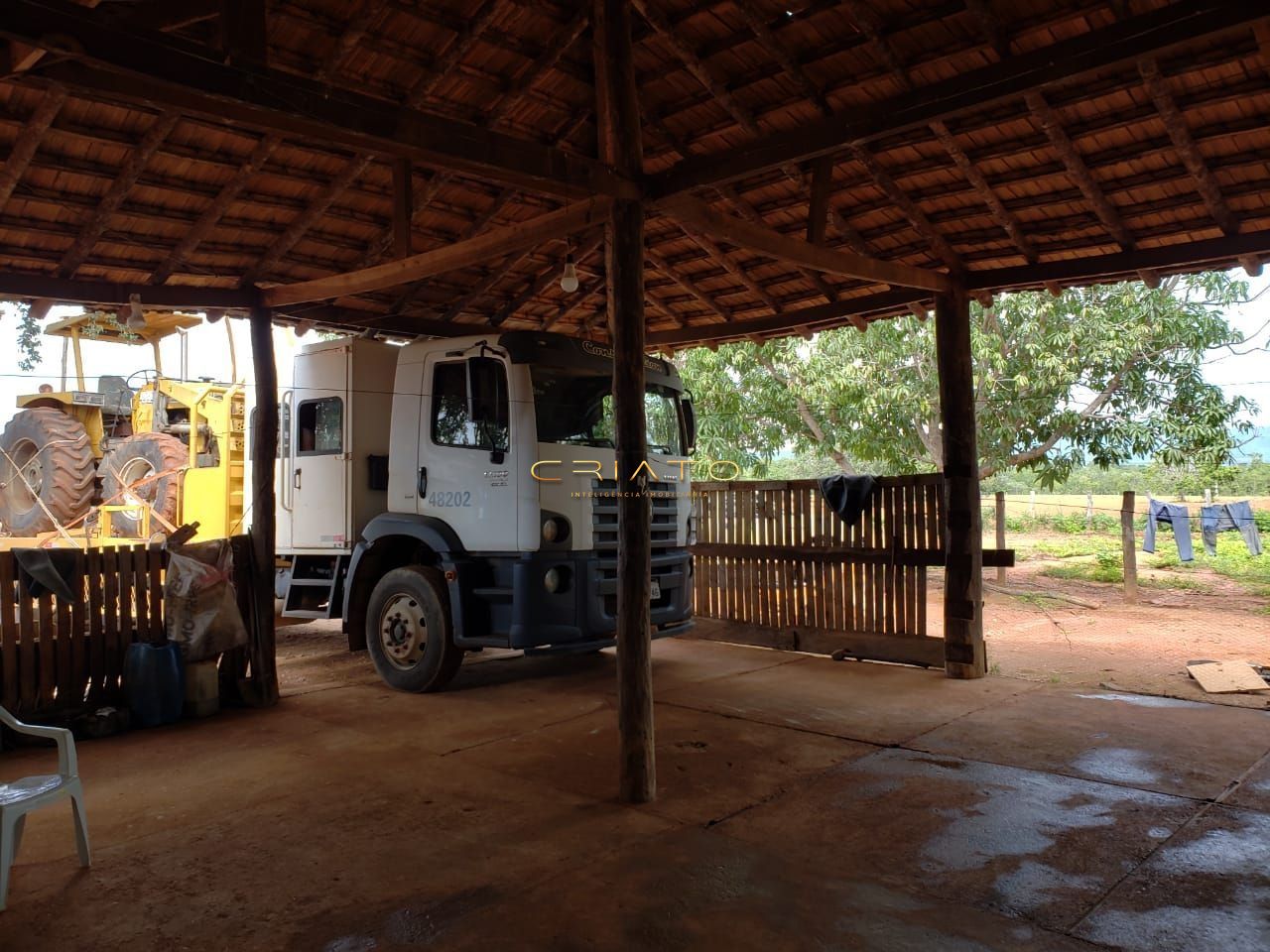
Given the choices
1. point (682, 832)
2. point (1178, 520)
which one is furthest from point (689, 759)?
point (1178, 520)

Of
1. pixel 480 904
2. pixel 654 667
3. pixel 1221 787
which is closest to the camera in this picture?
pixel 480 904

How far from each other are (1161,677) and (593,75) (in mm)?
6464

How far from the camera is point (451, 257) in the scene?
5824 mm

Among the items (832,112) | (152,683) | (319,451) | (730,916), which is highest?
(832,112)

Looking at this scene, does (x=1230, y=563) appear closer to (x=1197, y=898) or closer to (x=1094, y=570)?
(x=1094, y=570)

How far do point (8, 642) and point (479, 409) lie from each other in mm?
3385

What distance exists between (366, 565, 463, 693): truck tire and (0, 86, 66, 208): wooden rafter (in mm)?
3601

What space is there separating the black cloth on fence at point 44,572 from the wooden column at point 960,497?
6544 millimetres

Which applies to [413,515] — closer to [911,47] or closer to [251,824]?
[251,824]

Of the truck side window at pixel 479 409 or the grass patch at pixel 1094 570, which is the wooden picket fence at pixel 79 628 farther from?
the grass patch at pixel 1094 570

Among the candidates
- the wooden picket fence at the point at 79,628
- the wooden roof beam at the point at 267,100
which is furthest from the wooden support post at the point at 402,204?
the wooden picket fence at the point at 79,628

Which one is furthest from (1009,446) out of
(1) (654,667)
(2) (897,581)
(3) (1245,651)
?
(1) (654,667)

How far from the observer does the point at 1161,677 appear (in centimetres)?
700

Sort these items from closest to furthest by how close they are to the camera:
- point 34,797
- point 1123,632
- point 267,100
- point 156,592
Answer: point 34,797, point 267,100, point 156,592, point 1123,632
